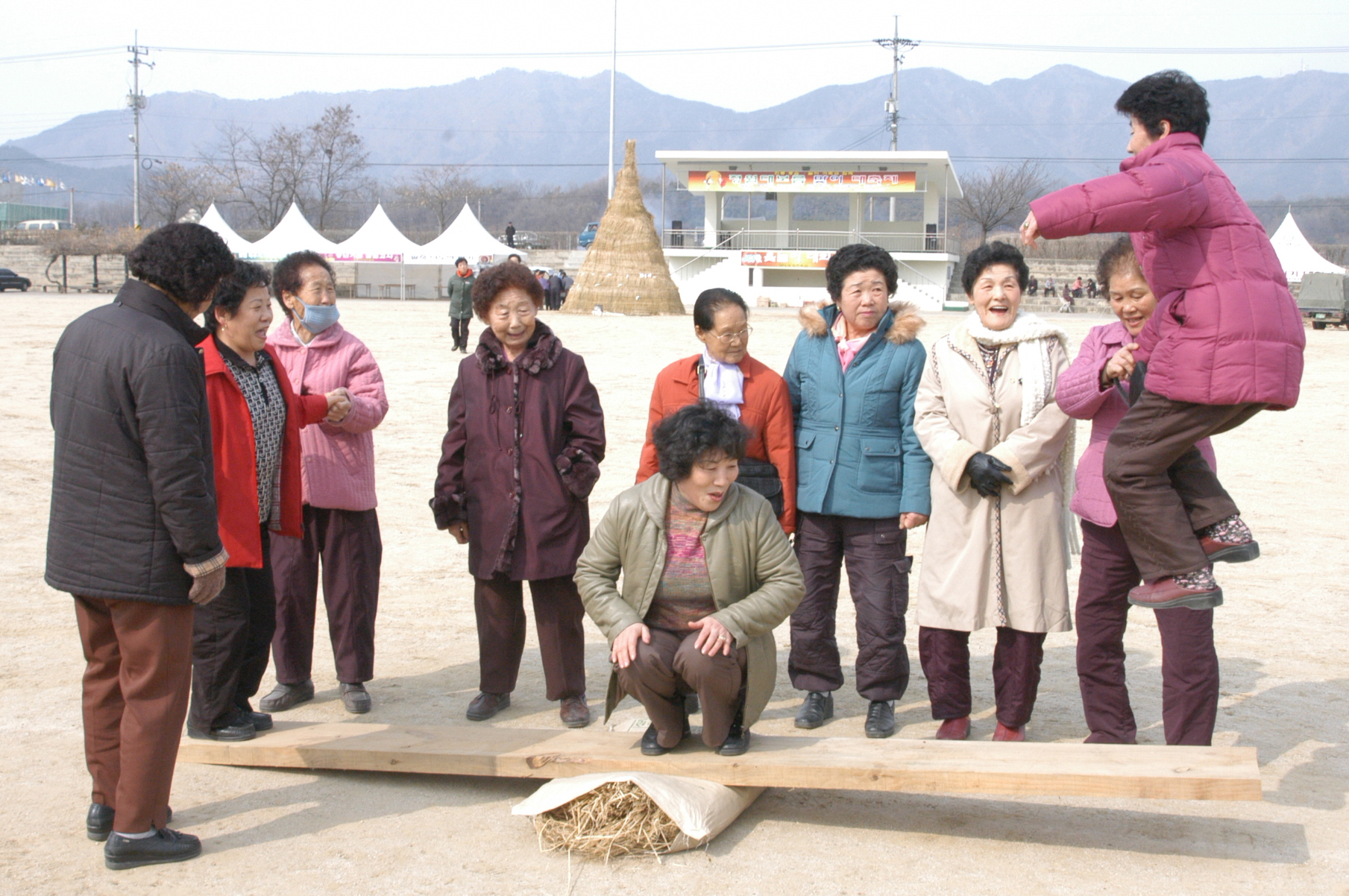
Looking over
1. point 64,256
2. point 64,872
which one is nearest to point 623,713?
point 64,872

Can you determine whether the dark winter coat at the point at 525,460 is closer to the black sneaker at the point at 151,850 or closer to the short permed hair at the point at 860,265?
the short permed hair at the point at 860,265

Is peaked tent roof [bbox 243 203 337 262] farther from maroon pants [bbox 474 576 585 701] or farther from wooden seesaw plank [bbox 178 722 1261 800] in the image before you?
wooden seesaw plank [bbox 178 722 1261 800]

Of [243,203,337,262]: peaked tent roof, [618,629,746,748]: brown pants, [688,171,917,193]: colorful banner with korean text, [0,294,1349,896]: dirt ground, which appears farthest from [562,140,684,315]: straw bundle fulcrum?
[618,629,746,748]: brown pants

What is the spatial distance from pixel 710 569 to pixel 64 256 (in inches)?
1637

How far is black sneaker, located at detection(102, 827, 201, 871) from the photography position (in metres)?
3.14

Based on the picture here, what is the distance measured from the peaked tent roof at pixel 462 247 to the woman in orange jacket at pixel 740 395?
33869mm

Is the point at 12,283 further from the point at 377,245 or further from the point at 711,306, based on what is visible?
the point at 711,306

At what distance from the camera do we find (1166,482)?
3527mm

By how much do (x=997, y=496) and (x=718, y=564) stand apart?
1.15m

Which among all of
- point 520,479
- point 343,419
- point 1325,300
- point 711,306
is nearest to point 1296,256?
point 1325,300

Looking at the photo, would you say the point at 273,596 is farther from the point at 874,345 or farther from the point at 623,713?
the point at 874,345

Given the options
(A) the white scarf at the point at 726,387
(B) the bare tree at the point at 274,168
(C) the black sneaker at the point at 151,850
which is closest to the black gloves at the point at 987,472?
(A) the white scarf at the point at 726,387

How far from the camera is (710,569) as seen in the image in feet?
12.1

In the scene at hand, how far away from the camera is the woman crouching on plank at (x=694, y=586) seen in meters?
3.58
